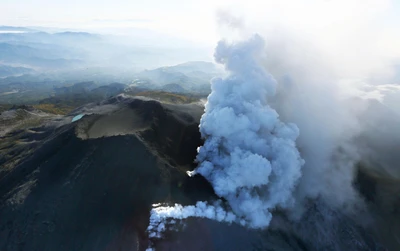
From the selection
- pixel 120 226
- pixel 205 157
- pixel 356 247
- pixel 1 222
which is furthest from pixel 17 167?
pixel 356 247

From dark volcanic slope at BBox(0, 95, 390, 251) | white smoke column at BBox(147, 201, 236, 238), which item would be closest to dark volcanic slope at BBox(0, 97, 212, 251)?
dark volcanic slope at BBox(0, 95, 390, 251)

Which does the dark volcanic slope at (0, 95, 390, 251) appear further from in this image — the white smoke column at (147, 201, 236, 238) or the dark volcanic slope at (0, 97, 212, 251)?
the white smoke column at (147, 201, 236, 238)

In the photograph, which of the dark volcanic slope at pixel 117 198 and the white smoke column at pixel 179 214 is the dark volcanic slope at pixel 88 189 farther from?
the white smoke column at pixel 179 214

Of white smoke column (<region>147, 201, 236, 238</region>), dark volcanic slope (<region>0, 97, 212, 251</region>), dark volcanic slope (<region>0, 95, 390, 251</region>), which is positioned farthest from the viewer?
white smoke column (<region>147, 201, 236, 238</region>)

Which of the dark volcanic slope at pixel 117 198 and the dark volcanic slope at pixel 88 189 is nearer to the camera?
the dark volcanic slope at pixel 88 189

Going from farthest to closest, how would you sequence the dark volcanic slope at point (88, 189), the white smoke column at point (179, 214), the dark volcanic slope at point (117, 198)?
the white smoke column at point (179, 214) < the dark volcanic slope at point (117, 198) < the dark volcanic slope at point (88, 189)

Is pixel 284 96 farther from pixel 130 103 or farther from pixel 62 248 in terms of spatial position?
pixel 62 248

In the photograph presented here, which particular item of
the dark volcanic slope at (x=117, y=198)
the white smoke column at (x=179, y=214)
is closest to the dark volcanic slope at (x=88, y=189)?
the dark volcanic slope at (x=117, y=198)

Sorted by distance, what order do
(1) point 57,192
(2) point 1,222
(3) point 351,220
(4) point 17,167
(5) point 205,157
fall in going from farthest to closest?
(5) point 205,157, (4) point 17,167, (3) point 351,220, (1) point 57,192, (2) point 1,222
